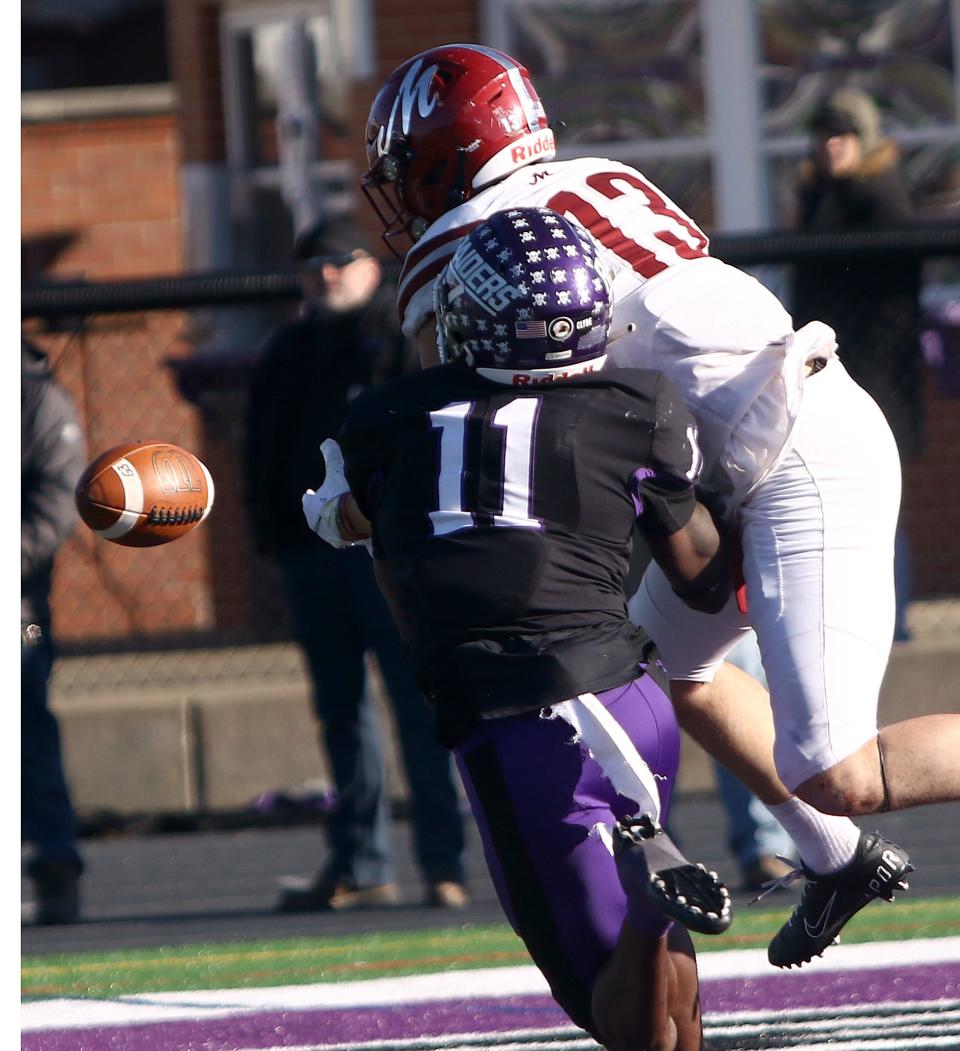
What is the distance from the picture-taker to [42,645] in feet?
23.1

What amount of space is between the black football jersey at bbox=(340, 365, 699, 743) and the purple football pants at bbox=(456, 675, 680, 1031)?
2.2 inches

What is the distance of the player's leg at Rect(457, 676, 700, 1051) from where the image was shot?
3412 millimetres

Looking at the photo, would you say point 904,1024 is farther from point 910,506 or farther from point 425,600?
point 910,506

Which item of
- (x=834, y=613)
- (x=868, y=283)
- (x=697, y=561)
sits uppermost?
(x=868, y=283)

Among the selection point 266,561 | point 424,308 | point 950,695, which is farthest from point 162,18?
point 424,308

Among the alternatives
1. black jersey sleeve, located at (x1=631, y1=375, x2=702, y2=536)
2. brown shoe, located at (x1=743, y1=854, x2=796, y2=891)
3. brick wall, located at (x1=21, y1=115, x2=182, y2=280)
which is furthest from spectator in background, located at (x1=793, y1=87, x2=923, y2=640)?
brick wall, located at (x1=21, y1=115, x2=182, y2=280)

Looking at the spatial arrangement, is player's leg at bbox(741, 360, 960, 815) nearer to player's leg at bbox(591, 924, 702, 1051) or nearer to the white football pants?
the white football pants

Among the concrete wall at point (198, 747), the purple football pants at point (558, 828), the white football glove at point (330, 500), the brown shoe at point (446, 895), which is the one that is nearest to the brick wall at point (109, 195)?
the concrete wall at point (198, 747)

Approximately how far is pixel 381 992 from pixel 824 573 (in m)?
1.90

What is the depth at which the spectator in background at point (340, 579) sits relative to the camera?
6.69m

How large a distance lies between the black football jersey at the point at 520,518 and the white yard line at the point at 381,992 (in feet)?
5.47

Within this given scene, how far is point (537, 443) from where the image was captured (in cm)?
348

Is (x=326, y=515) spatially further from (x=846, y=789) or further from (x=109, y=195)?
(x=109, y=195)

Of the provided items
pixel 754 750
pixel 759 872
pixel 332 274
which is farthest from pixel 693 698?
pixel 332 274
